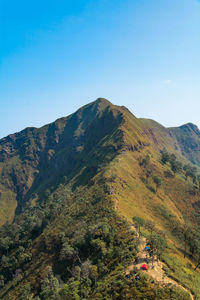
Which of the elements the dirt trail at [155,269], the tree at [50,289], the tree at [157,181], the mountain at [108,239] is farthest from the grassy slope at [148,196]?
the tree at [50,289]

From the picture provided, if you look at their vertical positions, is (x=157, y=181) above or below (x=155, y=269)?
below

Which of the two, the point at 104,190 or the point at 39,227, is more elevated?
the point at 104,190

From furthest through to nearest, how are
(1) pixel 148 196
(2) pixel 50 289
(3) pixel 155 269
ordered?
(1) pixel 148 196 < (2) pixel 50 289 < (3) pixel 155 269

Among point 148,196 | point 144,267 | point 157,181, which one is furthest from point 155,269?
point 157,181

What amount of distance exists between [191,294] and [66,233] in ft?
165

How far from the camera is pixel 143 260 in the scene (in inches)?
1650

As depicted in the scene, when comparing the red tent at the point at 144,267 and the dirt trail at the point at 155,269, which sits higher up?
the red tent at the point at 144,267

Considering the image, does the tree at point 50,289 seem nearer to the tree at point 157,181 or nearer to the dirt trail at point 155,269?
the dirt trail at point 155,269

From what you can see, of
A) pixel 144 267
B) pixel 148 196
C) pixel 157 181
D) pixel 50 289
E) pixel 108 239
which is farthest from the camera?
pixel 157 181

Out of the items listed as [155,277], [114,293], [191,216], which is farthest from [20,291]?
[191,216]

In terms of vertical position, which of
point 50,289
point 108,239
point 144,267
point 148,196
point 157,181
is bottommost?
point 148,196

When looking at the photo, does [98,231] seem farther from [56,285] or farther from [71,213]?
[71,213]

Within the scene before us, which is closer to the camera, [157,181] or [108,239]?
[108,239]

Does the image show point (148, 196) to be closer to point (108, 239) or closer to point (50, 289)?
point (108, 239)
